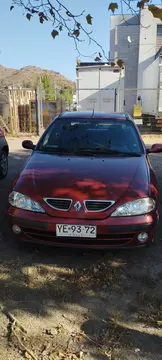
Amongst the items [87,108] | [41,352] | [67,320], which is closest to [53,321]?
[67,320]

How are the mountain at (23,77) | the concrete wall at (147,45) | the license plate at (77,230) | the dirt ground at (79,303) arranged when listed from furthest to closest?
the mountain at (23,77), the concrete wall at (147,45), the license plate at (77,230), the dirt ground at (79,303)

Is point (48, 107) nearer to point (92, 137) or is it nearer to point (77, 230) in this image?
point (92, 137)

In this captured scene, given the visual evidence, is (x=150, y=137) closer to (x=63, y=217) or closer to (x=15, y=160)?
(x=15, y=160)

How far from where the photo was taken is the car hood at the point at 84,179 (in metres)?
3.26

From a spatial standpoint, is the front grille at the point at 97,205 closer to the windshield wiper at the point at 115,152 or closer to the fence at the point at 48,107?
the windshield wiper at the point at 115,152

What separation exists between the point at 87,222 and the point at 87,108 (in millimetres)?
13888

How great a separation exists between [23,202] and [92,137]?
168cm

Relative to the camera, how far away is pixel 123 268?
338 centimetres

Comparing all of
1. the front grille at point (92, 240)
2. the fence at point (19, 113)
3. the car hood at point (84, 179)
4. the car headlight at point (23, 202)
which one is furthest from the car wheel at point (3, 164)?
the fence at point (19, 113)

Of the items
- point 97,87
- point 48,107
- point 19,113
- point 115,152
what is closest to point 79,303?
point 115,152

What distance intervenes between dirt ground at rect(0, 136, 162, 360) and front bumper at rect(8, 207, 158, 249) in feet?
0.95

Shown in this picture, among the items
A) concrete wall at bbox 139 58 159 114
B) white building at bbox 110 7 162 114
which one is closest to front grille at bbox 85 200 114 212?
concrete wall at bbox 139 58 159 114

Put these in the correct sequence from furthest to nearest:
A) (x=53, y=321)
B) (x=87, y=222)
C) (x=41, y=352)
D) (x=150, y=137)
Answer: (x=150, y=137) < (x=87, y=222) < (x=53, y=321) < (x=41, y=352)

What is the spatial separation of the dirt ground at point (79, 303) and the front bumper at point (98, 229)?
289mm
